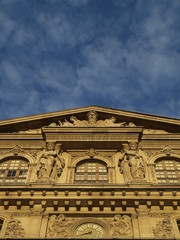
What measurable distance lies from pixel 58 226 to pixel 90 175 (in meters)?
4.46

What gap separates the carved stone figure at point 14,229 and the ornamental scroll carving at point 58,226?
113 centimetres

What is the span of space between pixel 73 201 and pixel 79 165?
4096 mm

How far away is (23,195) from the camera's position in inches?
646

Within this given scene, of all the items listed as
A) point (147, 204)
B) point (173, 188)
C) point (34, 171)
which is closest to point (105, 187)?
point (147, 204)

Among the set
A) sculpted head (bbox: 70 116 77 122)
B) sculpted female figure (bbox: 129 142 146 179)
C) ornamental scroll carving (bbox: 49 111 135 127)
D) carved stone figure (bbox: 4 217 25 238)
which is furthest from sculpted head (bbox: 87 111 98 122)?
carved stone figure (bbox: 4 217 25 238)

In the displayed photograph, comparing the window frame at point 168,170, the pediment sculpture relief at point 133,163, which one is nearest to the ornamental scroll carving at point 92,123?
the pediment sculpture relief at point 133,163

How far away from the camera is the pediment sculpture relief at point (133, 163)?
→ 1816cm

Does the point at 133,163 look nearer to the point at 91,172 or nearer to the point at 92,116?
the point at 91,172

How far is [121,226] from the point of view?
605 inches

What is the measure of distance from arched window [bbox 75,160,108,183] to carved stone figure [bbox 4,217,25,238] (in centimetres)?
446

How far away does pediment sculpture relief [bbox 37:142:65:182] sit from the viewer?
18.2 m

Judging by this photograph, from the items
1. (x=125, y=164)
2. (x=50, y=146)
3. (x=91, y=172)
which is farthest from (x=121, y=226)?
(x=50, y=146)

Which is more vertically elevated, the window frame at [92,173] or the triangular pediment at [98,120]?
the triangular pediment at [98,120]

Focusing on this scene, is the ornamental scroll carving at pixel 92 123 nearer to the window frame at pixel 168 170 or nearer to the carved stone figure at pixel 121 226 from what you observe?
the window frame at pixel 168 170
